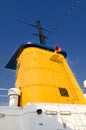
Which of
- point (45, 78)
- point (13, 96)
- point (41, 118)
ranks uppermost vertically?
point (45, 78)

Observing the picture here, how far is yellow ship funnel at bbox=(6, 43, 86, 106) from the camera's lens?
6.95m

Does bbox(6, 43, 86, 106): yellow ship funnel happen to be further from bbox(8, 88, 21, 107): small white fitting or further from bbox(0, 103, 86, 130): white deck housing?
bbox(0, 103, 86, 130): white deck housing

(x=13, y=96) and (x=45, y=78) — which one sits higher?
(x=45, y=78)

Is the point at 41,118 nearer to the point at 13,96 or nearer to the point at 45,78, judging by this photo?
the point at 13,96

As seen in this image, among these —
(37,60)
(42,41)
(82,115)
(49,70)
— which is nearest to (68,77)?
(49,70)

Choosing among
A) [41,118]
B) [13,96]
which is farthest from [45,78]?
[41,118]

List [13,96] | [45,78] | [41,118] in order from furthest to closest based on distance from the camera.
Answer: [45,78] → [13,96] → [41,118]

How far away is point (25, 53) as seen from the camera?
8.91 metres

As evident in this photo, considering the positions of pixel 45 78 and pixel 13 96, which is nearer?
pixel 13 96

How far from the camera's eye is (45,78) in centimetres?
752

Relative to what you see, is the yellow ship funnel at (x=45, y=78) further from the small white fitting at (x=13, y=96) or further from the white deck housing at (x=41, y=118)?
the white deck housing at (x=41, y=118)

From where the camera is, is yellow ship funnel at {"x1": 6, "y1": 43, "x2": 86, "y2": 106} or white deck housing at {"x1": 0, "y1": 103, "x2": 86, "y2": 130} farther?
yellow ship funnel at {"x1": 6, "y1": 43, "x2": 86, "y2": 106}

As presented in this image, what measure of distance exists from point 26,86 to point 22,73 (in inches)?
36.6

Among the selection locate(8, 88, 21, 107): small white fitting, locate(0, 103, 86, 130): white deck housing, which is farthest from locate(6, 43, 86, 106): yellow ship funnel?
locate(0, 103, 86, 130): white deck housing
